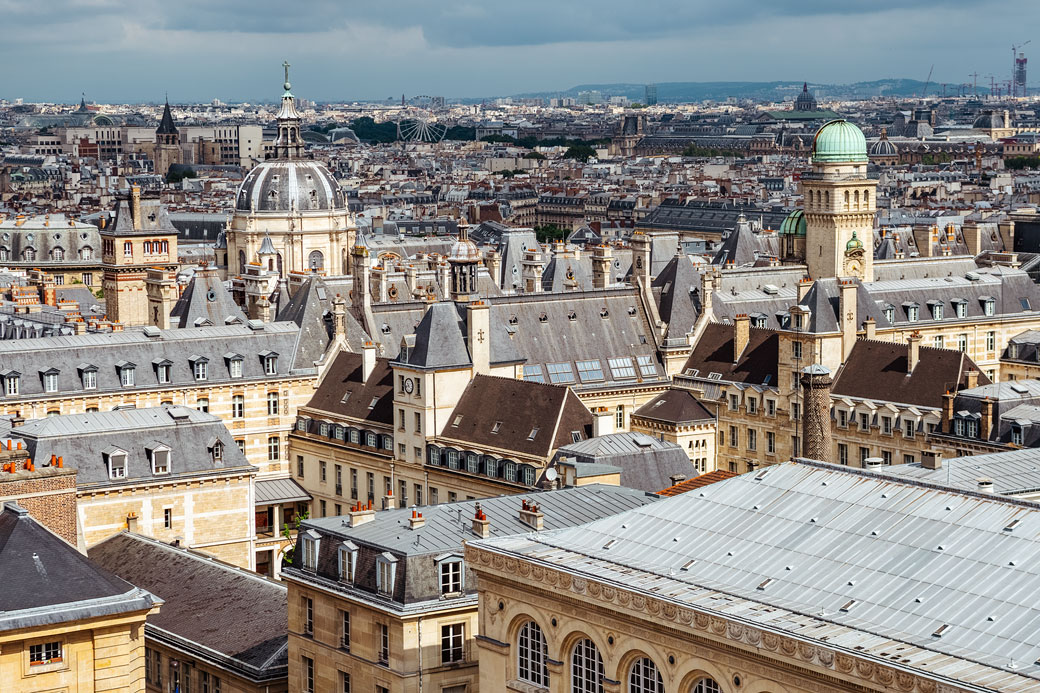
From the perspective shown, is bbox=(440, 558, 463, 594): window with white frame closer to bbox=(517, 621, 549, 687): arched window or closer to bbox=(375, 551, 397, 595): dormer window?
bbox=(375, 551, 397, 595): dormer window

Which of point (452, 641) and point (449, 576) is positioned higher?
point (449, 576)

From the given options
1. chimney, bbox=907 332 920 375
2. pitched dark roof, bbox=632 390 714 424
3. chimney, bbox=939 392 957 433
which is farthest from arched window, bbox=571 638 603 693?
pitched dark roof, bbox=632 390 714 424

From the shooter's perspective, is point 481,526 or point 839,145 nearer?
point 481,526

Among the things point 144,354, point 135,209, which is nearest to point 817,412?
point 144,354

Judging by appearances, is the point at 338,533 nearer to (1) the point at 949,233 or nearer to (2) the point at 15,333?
(2) the point at 15,333

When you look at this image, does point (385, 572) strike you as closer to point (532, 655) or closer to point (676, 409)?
point (532, 655)

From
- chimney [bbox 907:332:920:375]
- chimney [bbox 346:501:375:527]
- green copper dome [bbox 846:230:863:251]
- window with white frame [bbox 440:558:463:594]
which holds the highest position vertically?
green copper dome [bbox 846:230:863:251]
